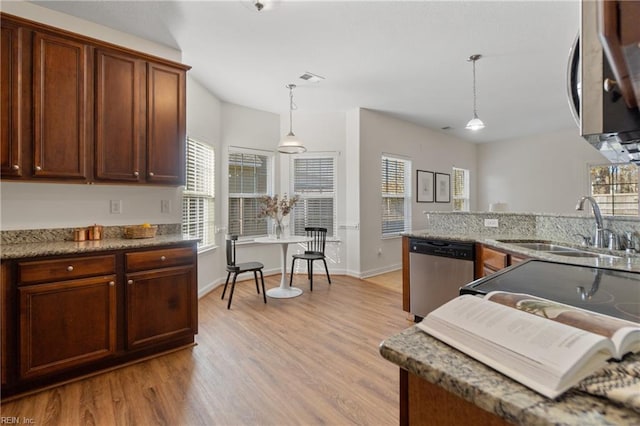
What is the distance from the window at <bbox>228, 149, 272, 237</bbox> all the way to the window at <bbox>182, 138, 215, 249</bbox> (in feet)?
1.26

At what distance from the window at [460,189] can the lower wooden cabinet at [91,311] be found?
261 inches

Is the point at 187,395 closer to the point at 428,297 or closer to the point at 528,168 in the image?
the point at 428,297

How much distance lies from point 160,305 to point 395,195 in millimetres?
4512

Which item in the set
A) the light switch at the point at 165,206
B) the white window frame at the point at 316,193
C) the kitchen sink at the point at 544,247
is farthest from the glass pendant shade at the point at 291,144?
the kitchen sink at the point at 544,247

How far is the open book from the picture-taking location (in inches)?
19.1

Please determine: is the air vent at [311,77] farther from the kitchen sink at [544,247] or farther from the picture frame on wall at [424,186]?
the picture frame on wall at [424,186]

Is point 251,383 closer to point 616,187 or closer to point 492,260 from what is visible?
point 492,260

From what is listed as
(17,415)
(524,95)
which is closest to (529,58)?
(524,95)

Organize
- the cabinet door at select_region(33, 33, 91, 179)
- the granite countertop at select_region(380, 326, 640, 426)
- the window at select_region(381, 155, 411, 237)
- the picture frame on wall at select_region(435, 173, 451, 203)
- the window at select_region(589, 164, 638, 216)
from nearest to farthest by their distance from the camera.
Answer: the granite countertop at select_region(380, 326, 640, 426) → the cabinet door at select_region(33, 33, 91, 179) → the window at select_region(381, 155, 411, 237) → the window at select_region(589, 164, 638, 216) → the picture frame on wall at select_region(435, 173, 451, 203)

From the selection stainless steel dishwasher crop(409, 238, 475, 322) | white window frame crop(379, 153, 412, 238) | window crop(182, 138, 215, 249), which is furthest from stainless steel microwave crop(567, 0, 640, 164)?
white window frame crop(379, 153, 412, 238)

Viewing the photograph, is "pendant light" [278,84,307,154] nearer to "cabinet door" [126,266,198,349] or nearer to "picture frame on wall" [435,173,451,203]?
"cabinet door" [126,266,198,349]

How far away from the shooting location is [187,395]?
192 cm

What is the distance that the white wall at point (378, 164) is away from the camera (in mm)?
5118

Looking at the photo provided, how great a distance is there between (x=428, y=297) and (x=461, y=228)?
3.09 feet
